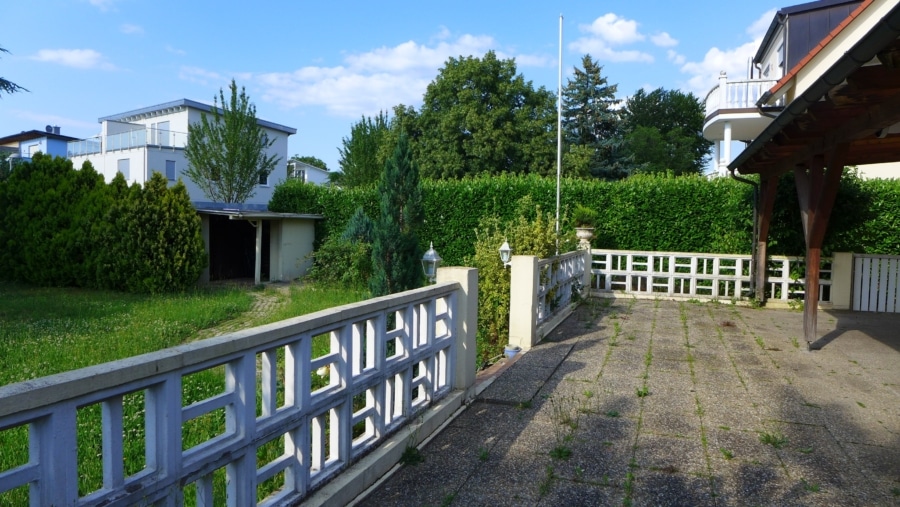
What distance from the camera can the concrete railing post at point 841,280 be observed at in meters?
10.1

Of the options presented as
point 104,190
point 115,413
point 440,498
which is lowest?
point 440,498

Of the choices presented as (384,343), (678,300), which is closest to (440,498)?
Result: (384,343)

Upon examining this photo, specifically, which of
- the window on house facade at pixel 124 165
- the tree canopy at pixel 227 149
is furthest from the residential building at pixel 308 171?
the tree canopy at pixel 227 149

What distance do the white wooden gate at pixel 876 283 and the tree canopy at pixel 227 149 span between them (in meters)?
21.9

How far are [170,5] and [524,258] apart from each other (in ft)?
21.0

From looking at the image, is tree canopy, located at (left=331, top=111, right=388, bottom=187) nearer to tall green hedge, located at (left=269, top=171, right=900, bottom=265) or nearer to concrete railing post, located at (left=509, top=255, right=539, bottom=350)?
tall green hedge, located at (left=269, top=171, right=900, bottom=265)

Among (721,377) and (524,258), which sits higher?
A: (524,258)

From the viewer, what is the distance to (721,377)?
220 inches

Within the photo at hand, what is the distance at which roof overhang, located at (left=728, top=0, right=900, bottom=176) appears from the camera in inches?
155

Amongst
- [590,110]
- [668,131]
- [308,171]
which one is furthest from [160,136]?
[668,131]

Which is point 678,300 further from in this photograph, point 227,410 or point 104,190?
A: point 104,190

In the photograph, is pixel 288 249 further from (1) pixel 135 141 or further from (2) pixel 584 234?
(1) pixel 135 141

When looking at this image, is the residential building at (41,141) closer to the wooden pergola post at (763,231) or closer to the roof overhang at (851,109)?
the wooden pergola post at (763,231)

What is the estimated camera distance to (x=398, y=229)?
865 centimetres
